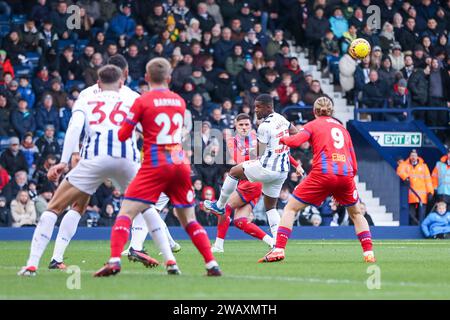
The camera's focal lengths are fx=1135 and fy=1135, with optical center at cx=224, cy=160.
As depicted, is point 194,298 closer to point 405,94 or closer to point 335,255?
point 335,255

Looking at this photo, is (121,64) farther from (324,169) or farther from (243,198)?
(243,198)

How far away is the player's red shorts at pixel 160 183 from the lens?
1201 centimetres

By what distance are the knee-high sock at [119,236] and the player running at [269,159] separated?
526 cm

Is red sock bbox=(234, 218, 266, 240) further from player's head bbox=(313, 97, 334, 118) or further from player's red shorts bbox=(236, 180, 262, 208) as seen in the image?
player's head bbox=(313, 97, 334, 118)

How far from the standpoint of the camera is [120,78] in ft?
43.0

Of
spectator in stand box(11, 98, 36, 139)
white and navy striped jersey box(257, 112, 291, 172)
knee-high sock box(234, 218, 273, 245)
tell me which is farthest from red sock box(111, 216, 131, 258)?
spectator in stand box(11, 98, 36, 139)

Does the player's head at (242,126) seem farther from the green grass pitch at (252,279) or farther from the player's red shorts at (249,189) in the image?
the green grass pitch at (252,279)

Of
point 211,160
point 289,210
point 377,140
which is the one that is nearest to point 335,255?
point 289,210

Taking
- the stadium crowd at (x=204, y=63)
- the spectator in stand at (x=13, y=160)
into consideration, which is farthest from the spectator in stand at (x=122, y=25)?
the spectator in stand at (x=13, y=160)

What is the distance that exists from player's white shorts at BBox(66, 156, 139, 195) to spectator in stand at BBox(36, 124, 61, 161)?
38.5ft

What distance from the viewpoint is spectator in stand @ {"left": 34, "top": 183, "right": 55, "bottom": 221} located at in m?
23.7

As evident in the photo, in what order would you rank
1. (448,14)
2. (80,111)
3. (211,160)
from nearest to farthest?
(80,111), (211,160), (448,14)

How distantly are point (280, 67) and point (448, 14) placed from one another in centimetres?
660

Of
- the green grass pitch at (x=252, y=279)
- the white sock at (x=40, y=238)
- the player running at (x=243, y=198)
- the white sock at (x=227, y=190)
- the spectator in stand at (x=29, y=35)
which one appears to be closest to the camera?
the green grass pitch at (x=252, y=279)
